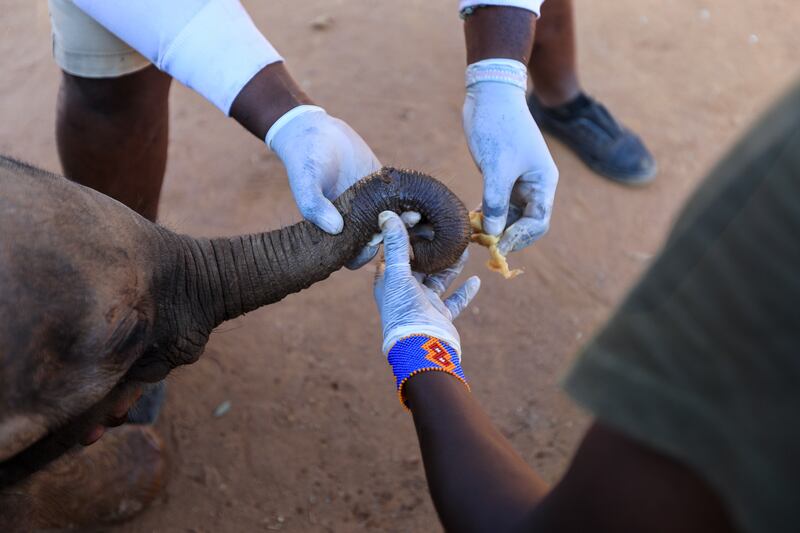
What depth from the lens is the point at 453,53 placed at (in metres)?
5.12

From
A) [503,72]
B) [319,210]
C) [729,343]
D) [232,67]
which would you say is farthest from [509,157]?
[729,343]

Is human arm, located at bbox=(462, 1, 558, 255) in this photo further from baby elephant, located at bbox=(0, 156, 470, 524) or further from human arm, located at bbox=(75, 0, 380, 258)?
human arm, located at bbox=(75, 0, 380, 258)

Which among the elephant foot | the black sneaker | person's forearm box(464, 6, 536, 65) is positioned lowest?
the elephant foot

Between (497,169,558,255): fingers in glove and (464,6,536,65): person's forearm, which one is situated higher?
(464,6,536,65): person's forearm

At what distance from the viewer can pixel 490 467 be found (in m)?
1.64

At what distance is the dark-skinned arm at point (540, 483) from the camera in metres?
1.04

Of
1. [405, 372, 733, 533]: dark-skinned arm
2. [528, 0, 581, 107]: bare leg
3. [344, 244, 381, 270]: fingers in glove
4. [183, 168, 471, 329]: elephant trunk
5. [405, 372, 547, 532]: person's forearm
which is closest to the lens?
[405, 372, 733, 533]: dark-skinned arm

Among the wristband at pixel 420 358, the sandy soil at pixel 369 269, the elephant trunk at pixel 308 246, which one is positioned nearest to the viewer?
the wristband at pixel 420 358

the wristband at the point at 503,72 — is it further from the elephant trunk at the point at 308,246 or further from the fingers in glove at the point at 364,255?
the fingers in glove at the point at 364,255

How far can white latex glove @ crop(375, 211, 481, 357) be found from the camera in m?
2.25

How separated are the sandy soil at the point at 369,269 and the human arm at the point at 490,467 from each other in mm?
896

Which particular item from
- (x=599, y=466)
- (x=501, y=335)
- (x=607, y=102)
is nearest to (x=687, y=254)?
(x=599, y=466)

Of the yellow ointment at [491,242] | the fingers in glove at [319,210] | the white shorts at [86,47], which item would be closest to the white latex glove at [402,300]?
the fingers in glove at [319,210]

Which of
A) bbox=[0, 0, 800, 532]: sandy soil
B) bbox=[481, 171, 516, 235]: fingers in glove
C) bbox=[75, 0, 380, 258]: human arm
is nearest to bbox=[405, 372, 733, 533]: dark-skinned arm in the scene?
bbox=[481, 171, 516, 235]: fingers in glove
